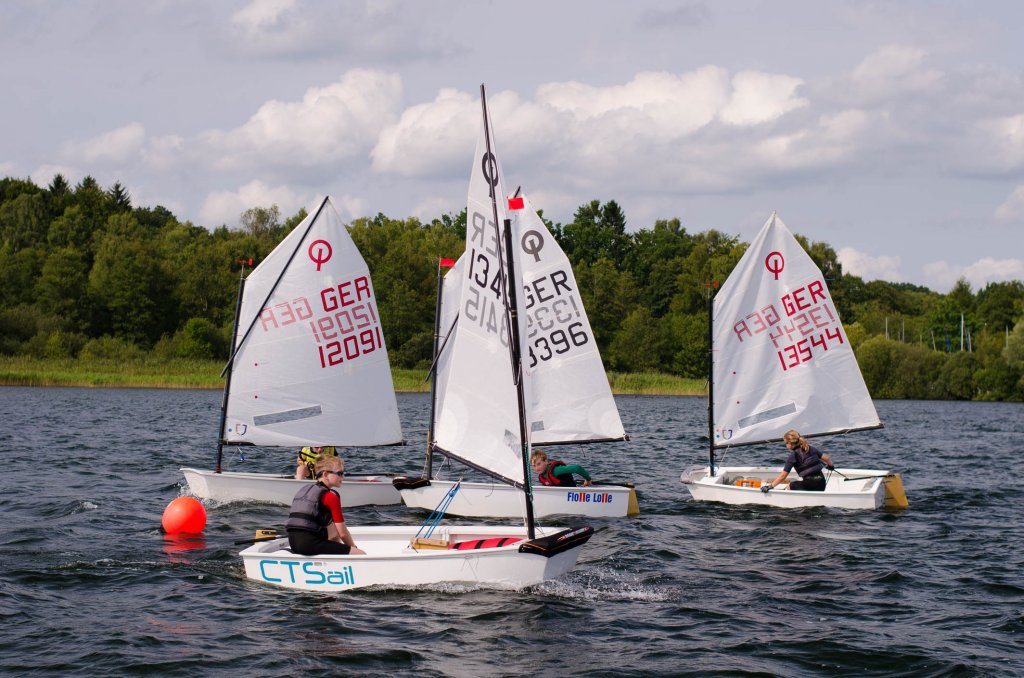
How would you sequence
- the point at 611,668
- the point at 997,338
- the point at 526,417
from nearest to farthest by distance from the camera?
the point at 611,668 → the point at 526,417 → the point at 997,338

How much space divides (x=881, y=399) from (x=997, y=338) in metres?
15.2

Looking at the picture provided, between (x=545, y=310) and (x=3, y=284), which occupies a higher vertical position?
(x=3, y=284)

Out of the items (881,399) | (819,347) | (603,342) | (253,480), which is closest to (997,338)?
(881,399)

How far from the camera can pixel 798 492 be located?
22.5m

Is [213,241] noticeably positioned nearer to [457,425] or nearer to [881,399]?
[881,399]

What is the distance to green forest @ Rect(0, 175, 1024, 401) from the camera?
9375cm

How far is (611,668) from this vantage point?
1238 centimetres

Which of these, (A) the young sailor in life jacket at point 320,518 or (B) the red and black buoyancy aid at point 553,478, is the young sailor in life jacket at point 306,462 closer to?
(B) the red and black buoyancy aid at point 553,478

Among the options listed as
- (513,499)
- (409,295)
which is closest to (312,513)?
(513,499)

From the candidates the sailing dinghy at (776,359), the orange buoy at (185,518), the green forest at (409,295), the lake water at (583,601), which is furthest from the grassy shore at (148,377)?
the orange buoy at (185,518)

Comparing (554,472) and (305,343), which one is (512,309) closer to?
(554,472)

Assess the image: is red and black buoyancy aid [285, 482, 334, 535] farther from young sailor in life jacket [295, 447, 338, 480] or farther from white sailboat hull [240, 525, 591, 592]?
young sailor in life jacket [295, 447, 338, 480]

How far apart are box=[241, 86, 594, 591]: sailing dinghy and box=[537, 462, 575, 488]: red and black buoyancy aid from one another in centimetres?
533

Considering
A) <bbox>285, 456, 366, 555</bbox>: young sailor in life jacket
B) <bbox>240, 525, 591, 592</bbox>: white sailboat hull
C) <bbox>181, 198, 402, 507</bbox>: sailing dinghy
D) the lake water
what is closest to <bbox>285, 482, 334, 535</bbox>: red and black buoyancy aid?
<bbox>285, 456, 366, 555</bbox>: young sailor in life jacket
